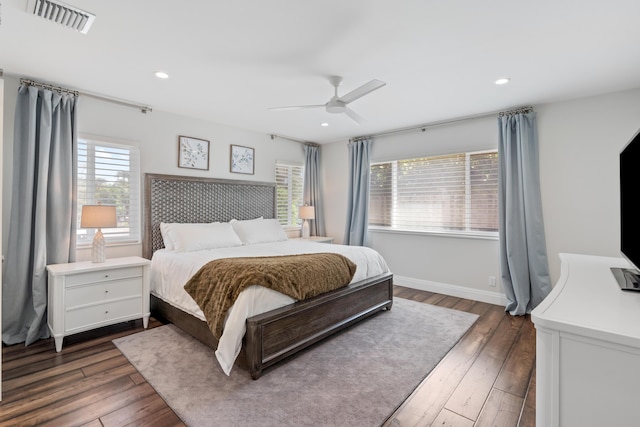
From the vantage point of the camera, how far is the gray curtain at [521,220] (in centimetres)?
351

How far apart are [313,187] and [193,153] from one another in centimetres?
229

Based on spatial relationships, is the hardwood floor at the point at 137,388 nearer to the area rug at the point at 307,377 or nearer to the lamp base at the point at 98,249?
the area rug at the point at 307,377

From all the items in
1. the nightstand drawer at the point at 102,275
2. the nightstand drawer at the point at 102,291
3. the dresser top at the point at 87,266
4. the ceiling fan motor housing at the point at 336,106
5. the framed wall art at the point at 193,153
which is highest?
the ceiling fan motor housing at the point at 336,106

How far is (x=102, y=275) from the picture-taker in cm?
282

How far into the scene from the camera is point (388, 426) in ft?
5.67

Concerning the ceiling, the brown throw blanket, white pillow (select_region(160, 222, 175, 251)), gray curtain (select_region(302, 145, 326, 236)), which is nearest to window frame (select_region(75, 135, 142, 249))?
white pillow (select_region(160, 222, 175, 251))

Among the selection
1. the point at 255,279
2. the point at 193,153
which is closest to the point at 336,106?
the point at 255,279

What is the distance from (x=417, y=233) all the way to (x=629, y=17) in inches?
125

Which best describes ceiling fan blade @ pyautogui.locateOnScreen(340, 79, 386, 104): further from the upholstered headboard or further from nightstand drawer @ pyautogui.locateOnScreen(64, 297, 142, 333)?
nightstand drawer @ pyautogui.locateOnScreen(64, 297, 142, 333)

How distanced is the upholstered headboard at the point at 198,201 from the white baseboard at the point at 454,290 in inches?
97.7

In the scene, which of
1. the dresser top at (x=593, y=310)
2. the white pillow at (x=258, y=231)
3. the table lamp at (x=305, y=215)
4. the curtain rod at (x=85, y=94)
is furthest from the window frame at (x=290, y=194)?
the dresser top at (x=593, y=310)

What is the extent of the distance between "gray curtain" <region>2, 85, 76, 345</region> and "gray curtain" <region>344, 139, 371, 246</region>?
3.88 m

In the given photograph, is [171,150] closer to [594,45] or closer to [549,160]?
[594,45]

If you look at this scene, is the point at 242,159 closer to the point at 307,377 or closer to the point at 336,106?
the point at 336,106
